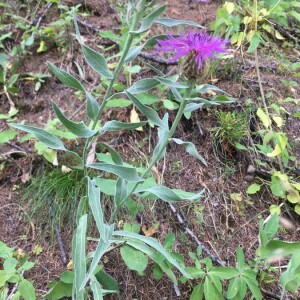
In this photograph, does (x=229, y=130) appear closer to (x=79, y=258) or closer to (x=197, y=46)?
(x=197, y=46)

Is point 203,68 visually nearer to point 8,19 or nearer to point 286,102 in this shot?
point 286,102

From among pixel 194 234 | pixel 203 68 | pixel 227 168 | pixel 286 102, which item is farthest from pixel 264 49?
pixel 203 68

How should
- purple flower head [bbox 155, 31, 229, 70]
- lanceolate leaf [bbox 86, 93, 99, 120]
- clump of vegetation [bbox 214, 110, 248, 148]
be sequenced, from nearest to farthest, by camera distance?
purple flower head [bbox 155, 31, 229, 70]
lanceolate leaf [bbox 86, 93, 99, 120]
clump of vegetation [bbox 214, 110, 248, 148]

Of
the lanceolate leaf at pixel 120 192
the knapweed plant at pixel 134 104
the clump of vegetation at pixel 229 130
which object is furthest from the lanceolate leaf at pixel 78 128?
the clump of vegetation at pixel 229 130

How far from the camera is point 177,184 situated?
2.29 metres

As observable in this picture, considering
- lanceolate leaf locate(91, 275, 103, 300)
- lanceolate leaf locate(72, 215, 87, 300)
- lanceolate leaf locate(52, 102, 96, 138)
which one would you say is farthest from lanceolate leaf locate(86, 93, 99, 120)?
lanceolate leaf locate(91, 275, 103, 300)

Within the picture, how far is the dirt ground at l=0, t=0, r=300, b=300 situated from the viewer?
6.49 feet

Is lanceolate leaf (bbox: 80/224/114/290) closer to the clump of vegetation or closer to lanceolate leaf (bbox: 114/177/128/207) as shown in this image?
lanceolate leaf (bbox: 114/177/128/207)

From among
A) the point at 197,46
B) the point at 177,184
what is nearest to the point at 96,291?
the point at 177,184

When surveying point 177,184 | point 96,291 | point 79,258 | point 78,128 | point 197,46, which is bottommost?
point 177,184

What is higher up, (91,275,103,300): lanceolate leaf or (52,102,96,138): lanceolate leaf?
(52,102,96,138): lanceolate leaf

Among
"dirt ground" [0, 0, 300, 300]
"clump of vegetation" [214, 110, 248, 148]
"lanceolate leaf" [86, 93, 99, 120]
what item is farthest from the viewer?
"clump of vegetation" [214, 110, 248, 148]

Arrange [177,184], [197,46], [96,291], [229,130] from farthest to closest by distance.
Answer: [229,130] → [177,184] → [96,291] → [197,46]

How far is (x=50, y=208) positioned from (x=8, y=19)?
1831 millimetres
